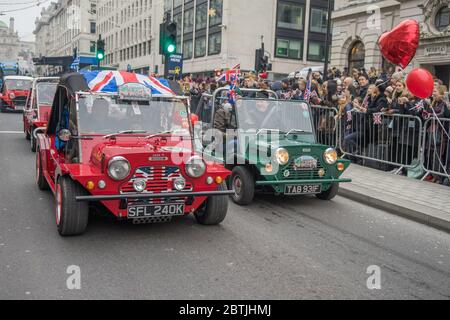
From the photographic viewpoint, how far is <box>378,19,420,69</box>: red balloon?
9.23 metres

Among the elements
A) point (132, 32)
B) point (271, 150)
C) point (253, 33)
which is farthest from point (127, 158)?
point (132, 32)

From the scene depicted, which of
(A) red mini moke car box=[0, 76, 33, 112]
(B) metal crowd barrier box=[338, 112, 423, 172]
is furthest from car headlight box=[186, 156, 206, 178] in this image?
(A) red mini moke car box=[0, 76, 33, 112]

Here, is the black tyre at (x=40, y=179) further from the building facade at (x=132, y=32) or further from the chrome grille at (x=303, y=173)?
the building facade at (x=132, y=32)

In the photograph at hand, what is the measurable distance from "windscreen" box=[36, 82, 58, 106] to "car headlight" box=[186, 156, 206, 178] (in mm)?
8425

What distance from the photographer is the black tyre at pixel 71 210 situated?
533 cm

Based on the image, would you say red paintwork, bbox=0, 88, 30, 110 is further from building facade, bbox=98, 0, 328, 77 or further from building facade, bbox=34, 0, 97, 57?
building facade, bbox=34, 0, 97, 57

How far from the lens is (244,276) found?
4.66m

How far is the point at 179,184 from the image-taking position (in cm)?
562

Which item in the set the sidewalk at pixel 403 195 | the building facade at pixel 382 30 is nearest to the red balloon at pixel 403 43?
the sidewalk at pixel 403 195

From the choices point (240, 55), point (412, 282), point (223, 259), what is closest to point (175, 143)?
point (223, 259)

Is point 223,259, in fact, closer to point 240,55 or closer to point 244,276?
point 244,276

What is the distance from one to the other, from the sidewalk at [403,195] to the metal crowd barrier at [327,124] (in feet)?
5.97

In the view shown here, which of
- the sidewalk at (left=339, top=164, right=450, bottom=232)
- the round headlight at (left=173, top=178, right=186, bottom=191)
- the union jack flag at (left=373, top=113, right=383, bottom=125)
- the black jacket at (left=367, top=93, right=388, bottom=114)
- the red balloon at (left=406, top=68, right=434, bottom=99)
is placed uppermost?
the red balloon at (left=406, top=68, right=434, bottom=99)

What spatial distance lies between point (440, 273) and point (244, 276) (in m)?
2.14
